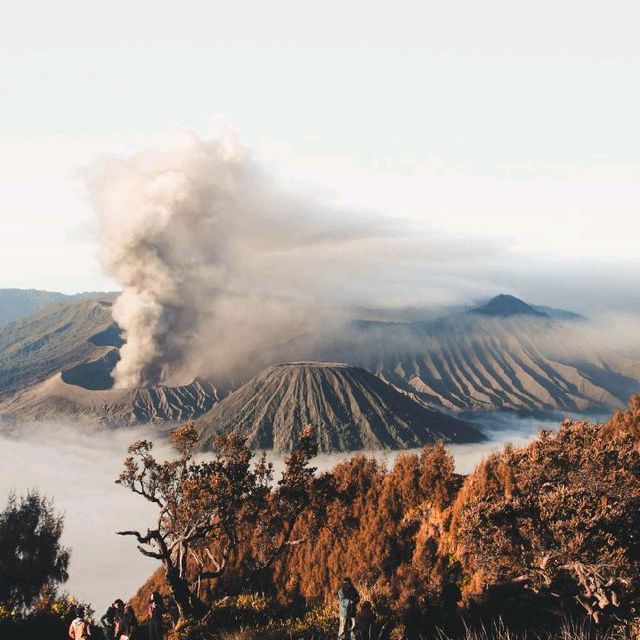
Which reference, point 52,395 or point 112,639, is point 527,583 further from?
point 52,395

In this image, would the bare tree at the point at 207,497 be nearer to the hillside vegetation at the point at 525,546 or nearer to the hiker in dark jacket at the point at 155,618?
the hillside vegetation at the point at 525,546

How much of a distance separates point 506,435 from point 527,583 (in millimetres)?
164227

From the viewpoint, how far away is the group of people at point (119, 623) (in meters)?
14.5

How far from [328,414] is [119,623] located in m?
124

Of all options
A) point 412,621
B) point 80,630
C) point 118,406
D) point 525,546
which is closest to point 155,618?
point 80,630

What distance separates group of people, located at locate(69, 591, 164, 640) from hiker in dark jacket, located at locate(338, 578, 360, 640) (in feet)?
16.5

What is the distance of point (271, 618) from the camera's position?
784 inches

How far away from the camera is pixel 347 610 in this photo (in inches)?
550

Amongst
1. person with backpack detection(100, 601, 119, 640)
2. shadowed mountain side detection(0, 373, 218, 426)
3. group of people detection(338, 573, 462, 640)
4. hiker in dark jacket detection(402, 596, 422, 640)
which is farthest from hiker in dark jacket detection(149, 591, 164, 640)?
shadowed mountain side detection(0, 373, 218, 426)

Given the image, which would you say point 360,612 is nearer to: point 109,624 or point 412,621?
point 412,621

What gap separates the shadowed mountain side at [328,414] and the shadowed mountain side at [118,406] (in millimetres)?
37568

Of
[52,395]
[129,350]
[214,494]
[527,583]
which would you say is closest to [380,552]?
[527,583]

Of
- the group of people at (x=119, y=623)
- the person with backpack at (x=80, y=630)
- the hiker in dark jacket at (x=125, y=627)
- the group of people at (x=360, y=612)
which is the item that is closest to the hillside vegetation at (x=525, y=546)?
the group of people at (x=360, y=612)

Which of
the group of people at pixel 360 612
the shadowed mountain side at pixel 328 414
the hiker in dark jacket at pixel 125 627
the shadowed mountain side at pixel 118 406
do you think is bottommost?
the shadowed mountain side at pixel 118 406
